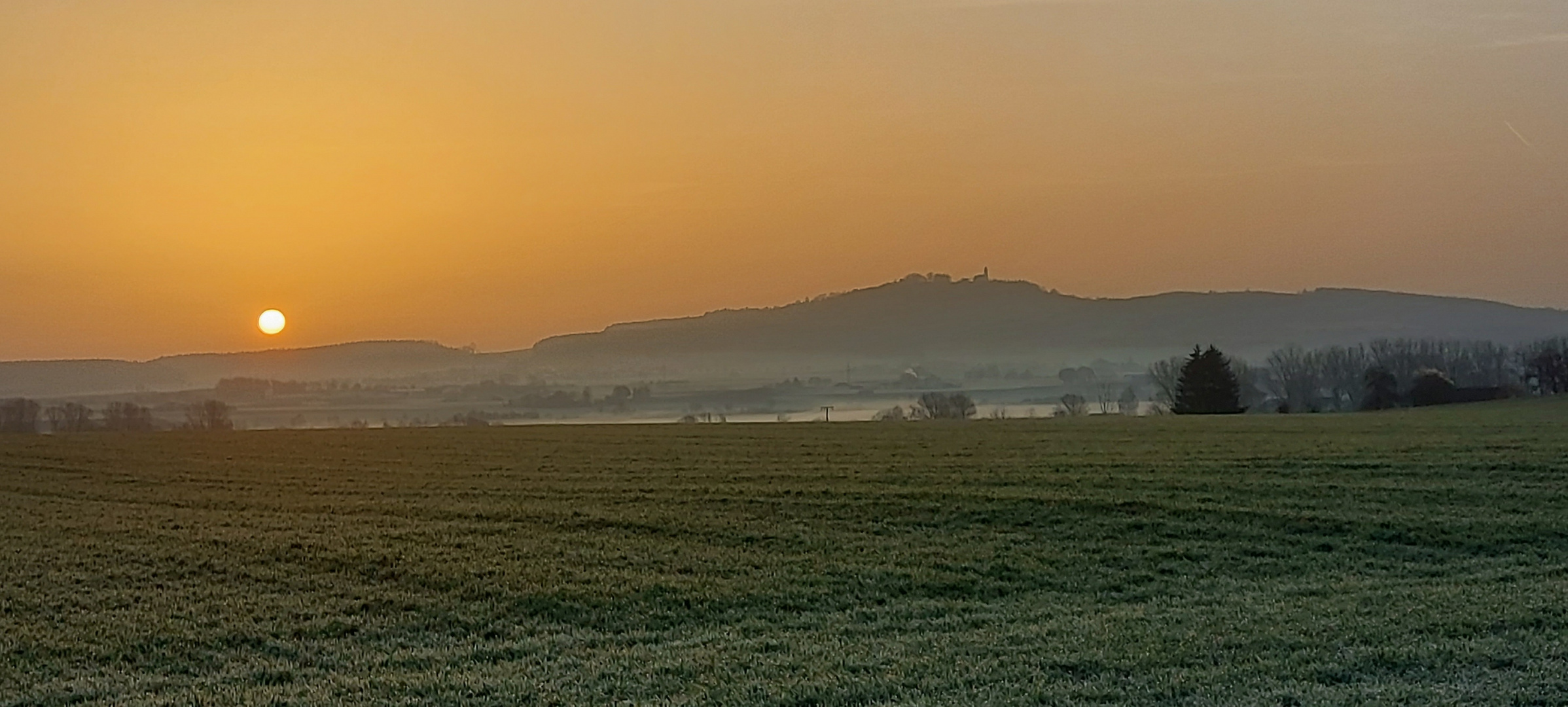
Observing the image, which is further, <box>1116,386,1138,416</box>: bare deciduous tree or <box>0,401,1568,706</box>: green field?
<box>1116,386,1138,416</box>: bare deciduous tree

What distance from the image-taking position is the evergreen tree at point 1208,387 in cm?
7969

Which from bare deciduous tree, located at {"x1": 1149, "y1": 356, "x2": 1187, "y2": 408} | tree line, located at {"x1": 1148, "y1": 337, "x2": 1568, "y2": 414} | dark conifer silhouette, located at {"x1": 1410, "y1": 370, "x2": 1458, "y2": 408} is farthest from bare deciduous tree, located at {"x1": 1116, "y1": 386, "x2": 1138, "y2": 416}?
dark conifer silhouette, located at {"x1": 1410, "y1": 370, "x2": 1458, "y2": 408}

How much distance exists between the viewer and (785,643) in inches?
495

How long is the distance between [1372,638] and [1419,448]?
25998 mm

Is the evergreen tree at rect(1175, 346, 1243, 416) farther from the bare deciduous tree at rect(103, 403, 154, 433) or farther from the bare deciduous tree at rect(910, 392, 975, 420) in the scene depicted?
the bare deciduous tree at rect(103, 403, 154, 433)

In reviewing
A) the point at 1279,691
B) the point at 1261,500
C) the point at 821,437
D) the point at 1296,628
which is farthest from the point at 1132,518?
the point at 821,437

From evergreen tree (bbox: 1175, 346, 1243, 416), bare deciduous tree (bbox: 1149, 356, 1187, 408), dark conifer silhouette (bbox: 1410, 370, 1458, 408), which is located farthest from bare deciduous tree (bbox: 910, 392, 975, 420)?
dark conifer silhouette (bbox: 1410, 370, 1458, 408)

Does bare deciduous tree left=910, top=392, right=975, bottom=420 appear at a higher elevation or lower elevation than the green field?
higher

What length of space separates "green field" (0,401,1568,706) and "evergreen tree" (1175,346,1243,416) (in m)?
44.9

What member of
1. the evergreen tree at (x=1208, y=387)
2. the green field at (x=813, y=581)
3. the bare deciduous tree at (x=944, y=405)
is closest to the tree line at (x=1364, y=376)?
the evergreen tree at (x=1208, y=387)

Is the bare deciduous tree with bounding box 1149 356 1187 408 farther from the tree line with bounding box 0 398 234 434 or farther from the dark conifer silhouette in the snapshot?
the tree line with bounding box 0 398 234 434

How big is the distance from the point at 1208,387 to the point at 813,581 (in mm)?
68686

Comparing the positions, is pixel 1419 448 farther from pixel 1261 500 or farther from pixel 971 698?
pixel 971 698

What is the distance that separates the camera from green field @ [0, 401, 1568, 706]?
1070 cm
